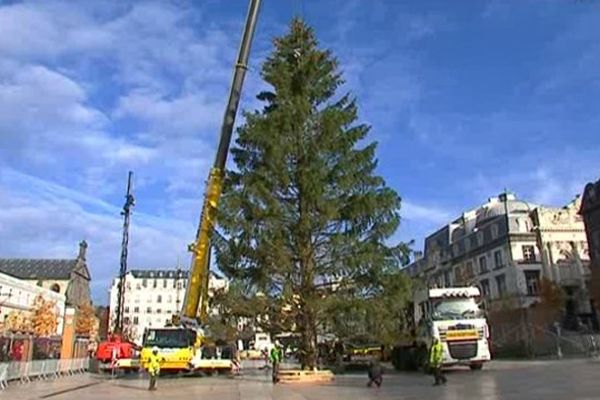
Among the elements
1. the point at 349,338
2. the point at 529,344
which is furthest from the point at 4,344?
the point at 529,344

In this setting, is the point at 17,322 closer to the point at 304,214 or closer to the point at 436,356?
the point at 304,214

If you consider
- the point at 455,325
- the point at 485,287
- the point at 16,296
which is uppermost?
the point at 485,287

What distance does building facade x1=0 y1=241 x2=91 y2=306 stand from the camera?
109375mm

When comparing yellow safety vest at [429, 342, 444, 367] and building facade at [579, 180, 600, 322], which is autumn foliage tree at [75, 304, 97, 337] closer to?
building facade at [579, 180, 600, 322]

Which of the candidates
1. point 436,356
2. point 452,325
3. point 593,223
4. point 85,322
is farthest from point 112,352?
point 593,223

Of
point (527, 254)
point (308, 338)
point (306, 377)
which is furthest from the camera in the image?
point (527, 254)

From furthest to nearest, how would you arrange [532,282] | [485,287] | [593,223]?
[485,287] < [532,282] < [593,223]

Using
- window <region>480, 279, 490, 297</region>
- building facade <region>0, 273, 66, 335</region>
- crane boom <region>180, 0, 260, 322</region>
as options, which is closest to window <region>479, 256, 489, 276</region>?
window <region>480, 279, 490, 297</region>

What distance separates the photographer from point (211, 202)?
3109 cm

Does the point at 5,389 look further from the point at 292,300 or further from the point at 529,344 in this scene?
the point at 529,344

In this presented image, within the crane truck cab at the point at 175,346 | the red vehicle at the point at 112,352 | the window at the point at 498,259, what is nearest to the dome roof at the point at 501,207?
the window at the point at 498,259

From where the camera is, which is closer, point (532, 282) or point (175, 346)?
point (175, 346)

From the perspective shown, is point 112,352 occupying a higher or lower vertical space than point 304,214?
lower

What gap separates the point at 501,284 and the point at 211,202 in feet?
159
